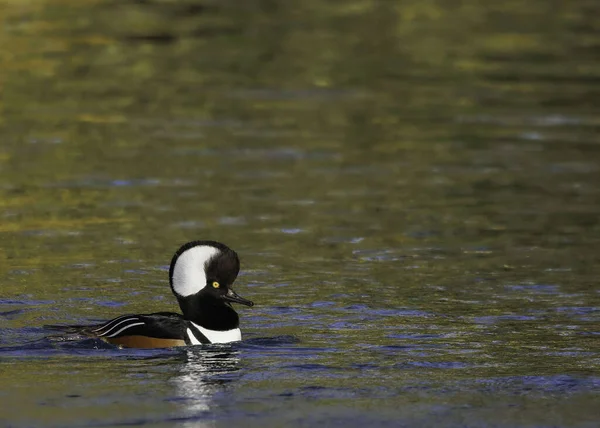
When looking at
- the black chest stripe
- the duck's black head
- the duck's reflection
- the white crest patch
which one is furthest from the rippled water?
the white crest patch

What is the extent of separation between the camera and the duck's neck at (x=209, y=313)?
482 inches

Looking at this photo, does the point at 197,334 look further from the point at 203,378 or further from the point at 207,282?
the point at 203,378

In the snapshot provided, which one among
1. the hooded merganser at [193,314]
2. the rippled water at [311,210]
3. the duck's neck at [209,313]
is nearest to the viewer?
the rippled water at [311,210]

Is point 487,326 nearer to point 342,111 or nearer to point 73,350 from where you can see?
point 73,350

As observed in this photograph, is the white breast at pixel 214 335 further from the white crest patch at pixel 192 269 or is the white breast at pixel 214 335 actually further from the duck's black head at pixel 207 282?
the white crest patch at pixel 192 269

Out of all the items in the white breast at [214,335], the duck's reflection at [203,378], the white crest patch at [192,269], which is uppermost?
the white crest patch at [192,269]

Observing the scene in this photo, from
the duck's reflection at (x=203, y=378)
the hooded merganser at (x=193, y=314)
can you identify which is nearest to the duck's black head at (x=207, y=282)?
the hooded merganser at (x=193, y=314)

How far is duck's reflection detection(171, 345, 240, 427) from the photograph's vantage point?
10336 millimetres

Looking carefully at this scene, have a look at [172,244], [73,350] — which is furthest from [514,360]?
[172,244]

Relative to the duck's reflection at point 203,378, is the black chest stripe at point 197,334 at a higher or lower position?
higher

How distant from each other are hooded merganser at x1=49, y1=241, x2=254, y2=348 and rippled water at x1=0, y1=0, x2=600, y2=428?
151mm

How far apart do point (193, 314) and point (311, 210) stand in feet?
18.3

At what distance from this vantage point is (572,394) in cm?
1080

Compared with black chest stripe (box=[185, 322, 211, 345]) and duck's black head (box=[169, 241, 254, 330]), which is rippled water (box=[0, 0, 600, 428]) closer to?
black chest stripe (box=[185, 322, 211, 345])
